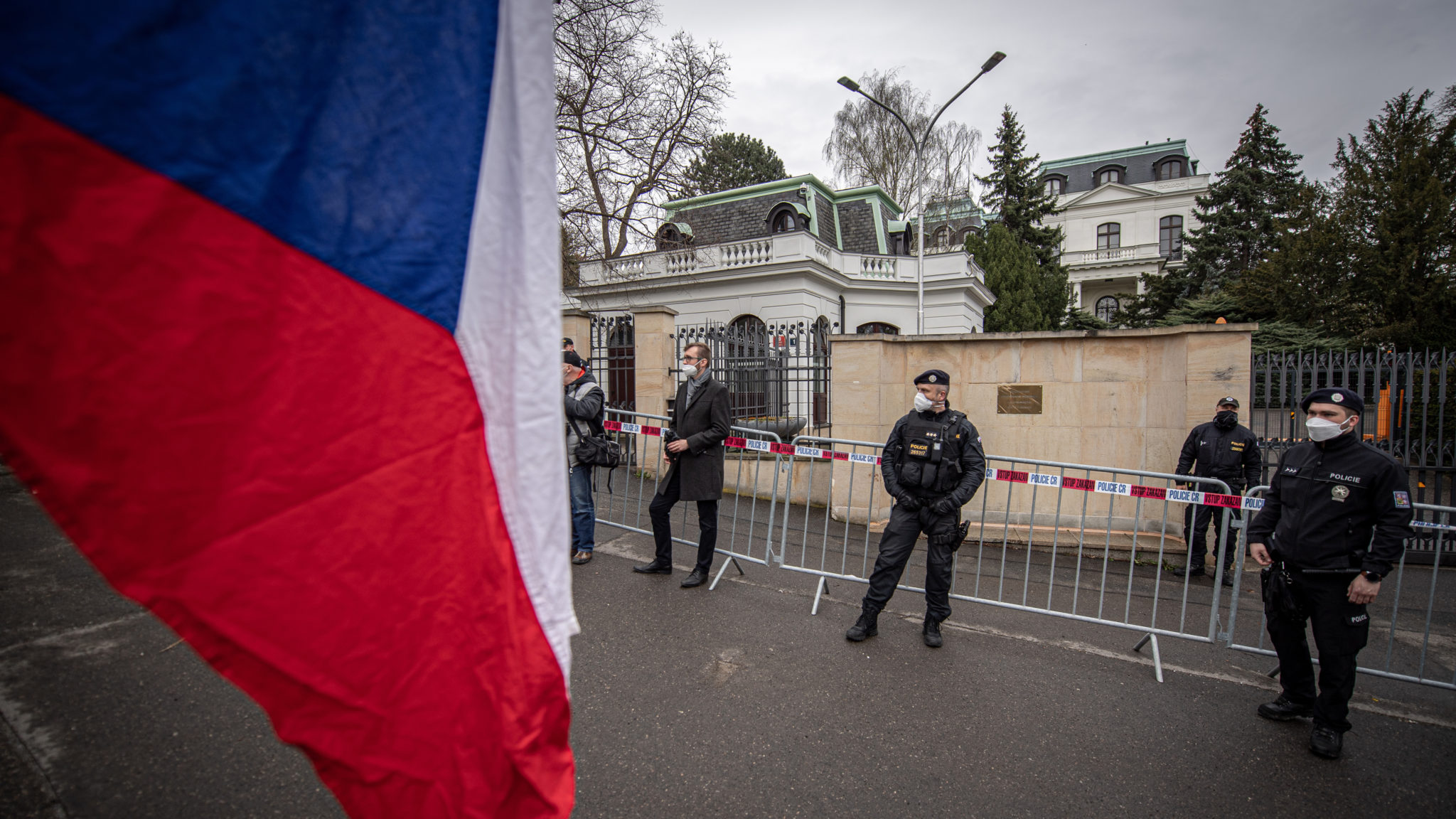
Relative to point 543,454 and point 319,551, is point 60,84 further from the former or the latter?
point 543,454

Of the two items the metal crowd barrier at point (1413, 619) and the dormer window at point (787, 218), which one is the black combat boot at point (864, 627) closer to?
the metal crowd barrier at point (1413, 619)

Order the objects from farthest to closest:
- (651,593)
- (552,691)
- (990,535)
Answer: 1. (990,535)
2. (651,593)
3. (552,691)

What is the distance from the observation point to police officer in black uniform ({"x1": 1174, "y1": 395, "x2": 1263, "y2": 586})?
21.7ft

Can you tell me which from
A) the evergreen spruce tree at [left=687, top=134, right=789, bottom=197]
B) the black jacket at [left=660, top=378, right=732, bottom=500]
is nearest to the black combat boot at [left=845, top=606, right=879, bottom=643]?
the black jacket at [left=660, top=378, right=732, bottom=500]

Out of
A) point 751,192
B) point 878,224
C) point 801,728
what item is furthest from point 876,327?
point 801,728

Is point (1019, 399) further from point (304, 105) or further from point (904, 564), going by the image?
point (304, 105)

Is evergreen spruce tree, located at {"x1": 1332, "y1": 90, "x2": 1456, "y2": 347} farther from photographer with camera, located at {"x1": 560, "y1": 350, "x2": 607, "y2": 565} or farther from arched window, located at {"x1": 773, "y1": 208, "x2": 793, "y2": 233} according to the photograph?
photographer with camera, located at {"x1": 560, "y1": 350, "x2": 607, "y2": 565}

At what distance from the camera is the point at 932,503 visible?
15.1ft

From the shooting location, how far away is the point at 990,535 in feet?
25.5

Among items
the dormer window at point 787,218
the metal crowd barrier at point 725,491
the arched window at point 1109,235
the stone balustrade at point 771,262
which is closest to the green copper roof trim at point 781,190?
the dormer window at point 787,218

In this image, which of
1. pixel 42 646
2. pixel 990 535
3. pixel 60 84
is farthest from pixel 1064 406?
pixel 42 646

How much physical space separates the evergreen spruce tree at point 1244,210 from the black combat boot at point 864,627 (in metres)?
36.3

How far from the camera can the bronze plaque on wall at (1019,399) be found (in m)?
8.01

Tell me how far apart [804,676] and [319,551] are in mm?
3462
